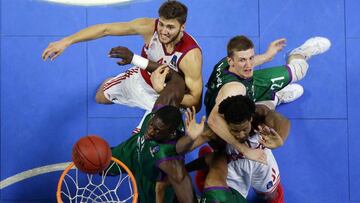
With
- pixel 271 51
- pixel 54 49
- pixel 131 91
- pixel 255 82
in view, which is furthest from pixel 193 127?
pixel 271 51

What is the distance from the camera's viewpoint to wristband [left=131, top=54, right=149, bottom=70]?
4.66 meters

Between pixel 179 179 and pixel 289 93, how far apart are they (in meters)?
1.62

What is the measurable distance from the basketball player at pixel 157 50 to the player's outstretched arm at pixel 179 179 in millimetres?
568

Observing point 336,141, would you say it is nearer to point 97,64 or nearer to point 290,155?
point 290,155

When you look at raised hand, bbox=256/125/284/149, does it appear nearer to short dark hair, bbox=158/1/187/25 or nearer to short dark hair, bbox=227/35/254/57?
short dark hair, bbox=227/35/254/57

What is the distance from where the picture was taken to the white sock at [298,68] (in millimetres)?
5082

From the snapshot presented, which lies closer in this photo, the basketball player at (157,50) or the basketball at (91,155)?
the basketball at (91,155)

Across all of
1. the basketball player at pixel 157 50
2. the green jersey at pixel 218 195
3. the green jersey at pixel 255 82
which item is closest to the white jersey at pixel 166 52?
the basketball player at pixel 157 50

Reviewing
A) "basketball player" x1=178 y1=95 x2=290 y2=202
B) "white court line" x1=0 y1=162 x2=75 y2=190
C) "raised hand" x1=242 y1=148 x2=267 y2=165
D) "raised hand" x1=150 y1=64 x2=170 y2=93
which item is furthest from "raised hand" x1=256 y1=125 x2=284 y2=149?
"white court line" x1=0 y1=162 x2=75 y2=190

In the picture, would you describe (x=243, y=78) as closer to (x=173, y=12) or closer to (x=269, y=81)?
(x=269, y=81)

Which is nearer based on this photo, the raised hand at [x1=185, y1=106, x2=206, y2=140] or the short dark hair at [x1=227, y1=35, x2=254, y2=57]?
the raised hand at [x1=185, y1=106, x2=206, y2=140]

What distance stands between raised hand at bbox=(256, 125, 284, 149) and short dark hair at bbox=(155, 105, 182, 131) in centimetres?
65

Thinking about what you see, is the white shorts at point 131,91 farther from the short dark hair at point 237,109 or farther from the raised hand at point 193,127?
the short dark hair at point 237,109

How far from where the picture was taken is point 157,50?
4859 mm
